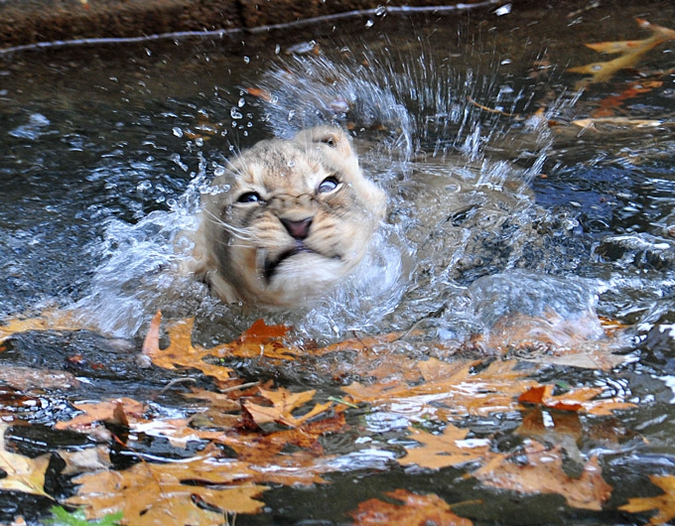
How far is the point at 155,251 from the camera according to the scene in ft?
14.2

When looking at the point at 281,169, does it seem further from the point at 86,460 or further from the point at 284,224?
the point at 86,460

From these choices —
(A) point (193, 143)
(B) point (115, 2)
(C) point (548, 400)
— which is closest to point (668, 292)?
(C) point (548, 400)

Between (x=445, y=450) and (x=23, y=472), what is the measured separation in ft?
3.91

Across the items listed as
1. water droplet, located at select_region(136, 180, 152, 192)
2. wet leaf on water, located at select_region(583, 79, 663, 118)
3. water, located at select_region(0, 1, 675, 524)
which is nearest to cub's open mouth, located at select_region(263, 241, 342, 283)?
water, located at select_region(0, 1, 675, 524)

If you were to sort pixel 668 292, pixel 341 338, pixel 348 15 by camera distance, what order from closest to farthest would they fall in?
1. pixel 668 292
2. pixel 341 338
3. pixel 348 15

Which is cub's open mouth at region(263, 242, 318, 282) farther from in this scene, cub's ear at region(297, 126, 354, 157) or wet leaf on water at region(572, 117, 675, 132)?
wet leaf on water at region(572, 117, 675, 132)

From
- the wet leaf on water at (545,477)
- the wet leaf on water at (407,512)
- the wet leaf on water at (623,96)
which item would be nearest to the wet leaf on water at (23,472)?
the wet leaf on water at (407,512)

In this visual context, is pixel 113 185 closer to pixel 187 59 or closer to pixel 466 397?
pixel 187 59

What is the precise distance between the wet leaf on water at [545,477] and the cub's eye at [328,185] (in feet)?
5.82

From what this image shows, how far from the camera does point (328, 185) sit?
364 centimetres

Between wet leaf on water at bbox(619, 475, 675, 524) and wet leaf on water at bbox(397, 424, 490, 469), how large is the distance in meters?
0.41

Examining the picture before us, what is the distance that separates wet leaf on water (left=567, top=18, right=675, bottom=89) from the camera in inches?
232

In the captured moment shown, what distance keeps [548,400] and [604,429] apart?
0.74 feet

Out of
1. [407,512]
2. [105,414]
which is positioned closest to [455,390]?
[407,512]
